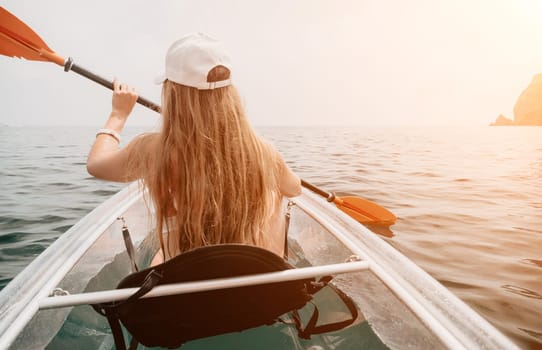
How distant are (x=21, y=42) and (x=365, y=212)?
3.92 m

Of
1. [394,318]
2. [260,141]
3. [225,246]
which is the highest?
[260,141]

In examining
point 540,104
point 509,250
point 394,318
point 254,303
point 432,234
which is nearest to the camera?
point 254,303

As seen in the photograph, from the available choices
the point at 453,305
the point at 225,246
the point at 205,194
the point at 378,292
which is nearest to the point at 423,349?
the point at 453,305

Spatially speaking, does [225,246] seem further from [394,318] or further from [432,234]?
[432,234]

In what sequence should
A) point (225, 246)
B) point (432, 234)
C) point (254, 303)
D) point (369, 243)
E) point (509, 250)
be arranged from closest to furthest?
point (225, 246)
point (254, 303)
point (369, 243)
point (509, 250)
point (432, 234)

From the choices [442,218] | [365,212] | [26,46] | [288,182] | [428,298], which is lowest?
[442,218]

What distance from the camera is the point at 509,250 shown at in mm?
4035

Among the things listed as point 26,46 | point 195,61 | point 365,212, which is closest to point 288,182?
point 195,61

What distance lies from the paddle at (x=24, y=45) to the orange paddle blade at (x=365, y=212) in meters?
2.68

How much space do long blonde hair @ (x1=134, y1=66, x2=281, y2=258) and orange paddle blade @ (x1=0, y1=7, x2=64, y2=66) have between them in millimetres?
1858

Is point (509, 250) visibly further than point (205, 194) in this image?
Yes

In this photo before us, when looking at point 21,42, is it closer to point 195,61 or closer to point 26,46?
point 26,46

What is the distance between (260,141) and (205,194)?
350mm

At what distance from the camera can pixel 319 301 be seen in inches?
92.4
